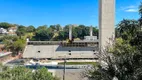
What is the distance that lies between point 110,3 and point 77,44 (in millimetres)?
21814

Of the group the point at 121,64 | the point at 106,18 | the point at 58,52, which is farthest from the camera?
the point at 58,52

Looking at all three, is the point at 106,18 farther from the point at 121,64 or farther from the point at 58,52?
the point at 58,52

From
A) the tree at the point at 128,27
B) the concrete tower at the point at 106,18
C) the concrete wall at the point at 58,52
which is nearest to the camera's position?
the tree at the point at 128,27

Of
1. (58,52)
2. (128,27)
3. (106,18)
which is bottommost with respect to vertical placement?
(58,52)

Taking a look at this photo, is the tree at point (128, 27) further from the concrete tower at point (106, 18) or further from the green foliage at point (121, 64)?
the concrete tower at point (106, 18)

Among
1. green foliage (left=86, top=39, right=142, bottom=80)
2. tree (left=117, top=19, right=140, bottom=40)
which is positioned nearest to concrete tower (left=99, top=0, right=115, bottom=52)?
green foliage (left=86, top=39, right=142, bottom=80)

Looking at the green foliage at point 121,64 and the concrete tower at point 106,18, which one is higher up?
the concrete tower at point 106,18

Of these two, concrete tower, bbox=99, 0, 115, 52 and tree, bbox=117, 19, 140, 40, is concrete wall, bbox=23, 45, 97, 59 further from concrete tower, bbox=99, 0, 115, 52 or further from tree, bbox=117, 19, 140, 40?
tree, bbox=117, 19, 140, 40

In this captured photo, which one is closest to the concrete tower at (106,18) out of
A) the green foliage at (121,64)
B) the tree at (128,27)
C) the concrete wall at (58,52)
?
the green foliage at (121,64)

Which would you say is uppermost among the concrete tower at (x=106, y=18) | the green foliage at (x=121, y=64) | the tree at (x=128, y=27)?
the concrete tower at (x=106, y=18)

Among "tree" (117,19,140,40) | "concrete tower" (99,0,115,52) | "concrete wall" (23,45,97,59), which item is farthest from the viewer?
"concrete wall" (23,45,97,59)

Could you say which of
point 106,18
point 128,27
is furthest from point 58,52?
point 128,27

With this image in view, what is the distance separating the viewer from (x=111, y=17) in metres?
14.4

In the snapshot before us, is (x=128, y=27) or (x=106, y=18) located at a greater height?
(x=106, y=18)
